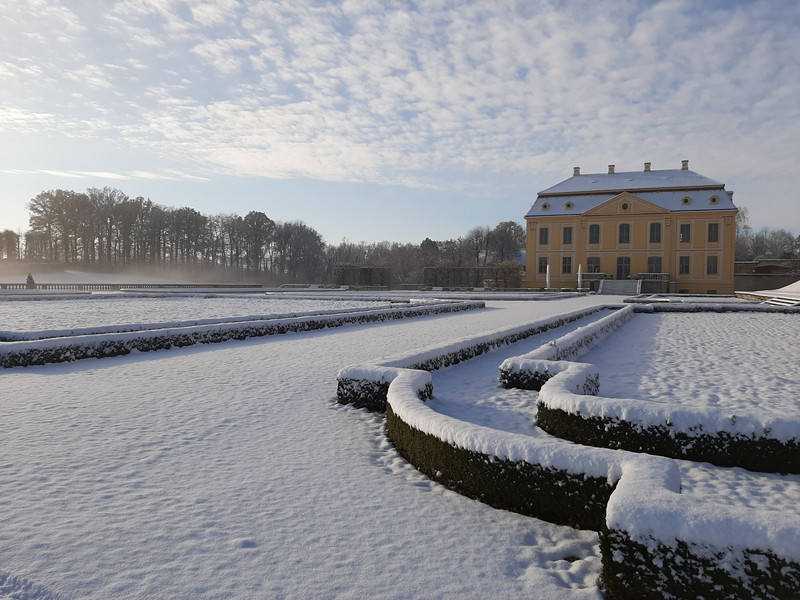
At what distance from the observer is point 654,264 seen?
141ft

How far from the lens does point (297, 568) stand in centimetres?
282

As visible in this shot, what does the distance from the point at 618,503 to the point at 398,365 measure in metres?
4.50

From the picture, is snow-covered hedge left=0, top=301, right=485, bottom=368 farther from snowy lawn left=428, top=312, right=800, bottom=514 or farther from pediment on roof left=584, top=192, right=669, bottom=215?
pediment on roof left=584, top=192, right=669, bottom=215

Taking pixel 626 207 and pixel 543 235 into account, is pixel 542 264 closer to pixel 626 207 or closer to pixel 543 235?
pixel 543 235

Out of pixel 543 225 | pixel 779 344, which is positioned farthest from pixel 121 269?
pixel 779 344

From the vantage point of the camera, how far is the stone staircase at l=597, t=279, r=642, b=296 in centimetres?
3817

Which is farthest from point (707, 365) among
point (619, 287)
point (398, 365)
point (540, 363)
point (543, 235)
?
point (543, 235)

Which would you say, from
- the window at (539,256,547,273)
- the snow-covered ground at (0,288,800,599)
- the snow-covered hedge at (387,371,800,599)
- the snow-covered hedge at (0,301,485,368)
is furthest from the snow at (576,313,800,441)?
the window at (539,256,547,273)

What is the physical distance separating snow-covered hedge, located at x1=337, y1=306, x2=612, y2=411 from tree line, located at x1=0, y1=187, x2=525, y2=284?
53.1 meters

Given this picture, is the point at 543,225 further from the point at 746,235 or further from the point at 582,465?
the point at 746,235

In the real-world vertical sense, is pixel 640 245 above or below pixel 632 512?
above

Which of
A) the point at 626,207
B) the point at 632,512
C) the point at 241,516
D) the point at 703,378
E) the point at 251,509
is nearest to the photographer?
the point at 632,512

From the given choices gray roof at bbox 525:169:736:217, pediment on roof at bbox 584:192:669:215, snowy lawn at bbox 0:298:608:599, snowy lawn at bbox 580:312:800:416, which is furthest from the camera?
pediment on roof at bbox 584:192:669:215

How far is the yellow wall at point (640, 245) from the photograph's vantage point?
41.4 meters
